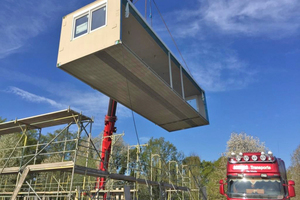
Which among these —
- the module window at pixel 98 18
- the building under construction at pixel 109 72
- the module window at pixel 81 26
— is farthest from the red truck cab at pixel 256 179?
the module window at pixel 81 26

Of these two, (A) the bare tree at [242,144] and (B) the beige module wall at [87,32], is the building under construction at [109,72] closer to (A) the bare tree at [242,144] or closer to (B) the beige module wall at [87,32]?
(B) the beige module wall at [87,32]

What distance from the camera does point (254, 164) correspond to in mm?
10609

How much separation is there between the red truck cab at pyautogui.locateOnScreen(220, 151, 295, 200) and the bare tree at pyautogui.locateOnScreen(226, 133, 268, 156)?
2786 centimetres

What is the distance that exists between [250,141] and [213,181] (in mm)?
8973

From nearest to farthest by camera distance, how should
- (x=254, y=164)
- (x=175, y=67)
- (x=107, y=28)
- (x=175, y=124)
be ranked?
(x=107, y=28) < (x=254, y=164) < (x=175, y=67) < (x=175, y=124)

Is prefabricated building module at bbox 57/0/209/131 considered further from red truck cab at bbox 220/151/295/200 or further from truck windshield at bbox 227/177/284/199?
truck windshield at bbox 227/177/284/199

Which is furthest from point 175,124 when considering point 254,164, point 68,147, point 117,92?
point 68,147

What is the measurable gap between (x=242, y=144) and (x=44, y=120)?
32944 millimetres

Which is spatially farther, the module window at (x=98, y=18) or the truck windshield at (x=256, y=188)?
the module window at (x=98, y=18)

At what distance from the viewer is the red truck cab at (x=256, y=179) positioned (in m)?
9.82

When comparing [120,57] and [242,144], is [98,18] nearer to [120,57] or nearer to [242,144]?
[120,57]

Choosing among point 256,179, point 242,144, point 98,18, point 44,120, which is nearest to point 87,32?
point 98,18

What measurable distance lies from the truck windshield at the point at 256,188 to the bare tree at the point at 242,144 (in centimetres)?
2815

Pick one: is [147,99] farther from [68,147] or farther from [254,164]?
Answer: [68,147]
